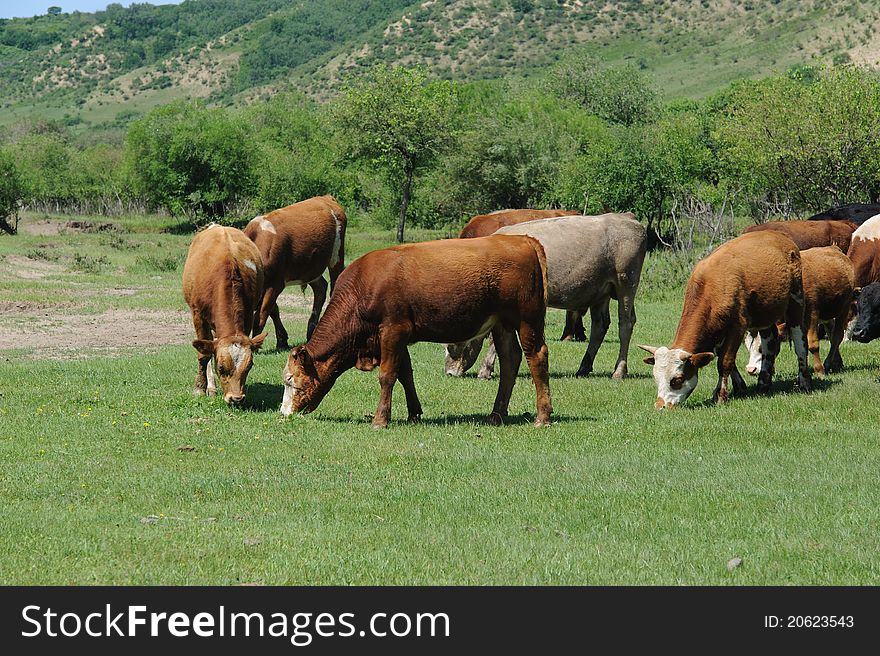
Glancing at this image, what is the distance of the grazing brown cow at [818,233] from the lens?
20.6m

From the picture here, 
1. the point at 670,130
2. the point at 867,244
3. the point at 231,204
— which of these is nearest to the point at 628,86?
the point at 670,130

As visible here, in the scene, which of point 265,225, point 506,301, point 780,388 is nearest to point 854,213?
point 780,388

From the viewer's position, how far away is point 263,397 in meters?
14.5

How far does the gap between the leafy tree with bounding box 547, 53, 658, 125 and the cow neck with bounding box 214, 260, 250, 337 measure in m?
78.4

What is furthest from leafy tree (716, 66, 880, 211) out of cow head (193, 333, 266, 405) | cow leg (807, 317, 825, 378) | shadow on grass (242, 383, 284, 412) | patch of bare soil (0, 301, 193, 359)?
cow head (193, 333, 266, 405)

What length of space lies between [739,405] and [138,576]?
8.96 metres

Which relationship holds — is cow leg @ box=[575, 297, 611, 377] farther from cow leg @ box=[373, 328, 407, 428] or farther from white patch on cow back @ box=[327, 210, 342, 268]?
white patch on cow back @ box=[327, 210, 342, 268]

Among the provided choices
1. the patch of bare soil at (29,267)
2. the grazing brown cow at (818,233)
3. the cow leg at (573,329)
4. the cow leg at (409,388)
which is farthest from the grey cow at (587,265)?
the patch of bare soil at (29,267)

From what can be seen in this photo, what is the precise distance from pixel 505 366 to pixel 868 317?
648cm

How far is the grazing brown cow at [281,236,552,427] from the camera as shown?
12.0 meters

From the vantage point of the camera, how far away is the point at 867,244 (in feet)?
60.6

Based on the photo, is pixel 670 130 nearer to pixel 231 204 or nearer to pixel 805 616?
pixel 231 204

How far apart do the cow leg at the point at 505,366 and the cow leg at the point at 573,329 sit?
887 cm

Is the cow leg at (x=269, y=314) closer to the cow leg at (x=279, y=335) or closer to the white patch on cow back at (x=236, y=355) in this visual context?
the cow leg at (x=279, y=335)
